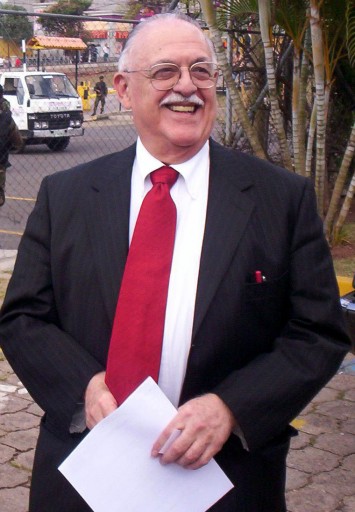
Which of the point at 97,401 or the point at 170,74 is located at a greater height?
the point at 170,74

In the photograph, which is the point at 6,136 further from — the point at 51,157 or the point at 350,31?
the point at 51,157

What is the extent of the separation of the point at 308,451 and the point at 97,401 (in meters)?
2.77

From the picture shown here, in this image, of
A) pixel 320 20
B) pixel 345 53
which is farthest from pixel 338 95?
pixel 320 20

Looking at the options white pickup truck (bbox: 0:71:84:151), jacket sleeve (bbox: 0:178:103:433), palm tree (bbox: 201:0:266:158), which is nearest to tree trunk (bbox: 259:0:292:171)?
palm tree (bbox: 201:0:266:158)

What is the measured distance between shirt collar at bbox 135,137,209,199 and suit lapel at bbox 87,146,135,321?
63mm

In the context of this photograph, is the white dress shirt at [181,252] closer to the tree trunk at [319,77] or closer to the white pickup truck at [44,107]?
the tree trunk at [319,77]

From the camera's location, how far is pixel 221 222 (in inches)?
84.8

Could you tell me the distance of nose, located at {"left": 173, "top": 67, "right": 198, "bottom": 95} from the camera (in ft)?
6.98

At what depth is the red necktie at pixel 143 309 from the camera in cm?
208

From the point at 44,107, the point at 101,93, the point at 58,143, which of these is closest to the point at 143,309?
the point at 58,143

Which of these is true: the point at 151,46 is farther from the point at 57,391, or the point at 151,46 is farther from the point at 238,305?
the point at 57,391

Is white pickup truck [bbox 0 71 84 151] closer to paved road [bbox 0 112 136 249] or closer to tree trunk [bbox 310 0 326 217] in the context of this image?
paved road [bbox 0 112 136 249]

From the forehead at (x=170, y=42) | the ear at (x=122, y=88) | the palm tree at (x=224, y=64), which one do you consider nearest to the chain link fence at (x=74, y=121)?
the palm tree at (x=224, y=64)

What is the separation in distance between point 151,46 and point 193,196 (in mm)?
387
